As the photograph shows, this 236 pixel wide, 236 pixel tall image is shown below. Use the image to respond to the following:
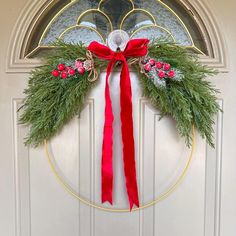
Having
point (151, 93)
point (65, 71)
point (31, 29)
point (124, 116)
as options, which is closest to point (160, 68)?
point (151, 93)

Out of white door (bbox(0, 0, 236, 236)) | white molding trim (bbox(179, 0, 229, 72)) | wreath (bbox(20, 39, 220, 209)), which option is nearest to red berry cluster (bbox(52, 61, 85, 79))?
wreath (bbox(20, 39, 220, 209))

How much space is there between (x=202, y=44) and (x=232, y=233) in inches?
25.8

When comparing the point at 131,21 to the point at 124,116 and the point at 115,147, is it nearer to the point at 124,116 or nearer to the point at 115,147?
the point at 124,116

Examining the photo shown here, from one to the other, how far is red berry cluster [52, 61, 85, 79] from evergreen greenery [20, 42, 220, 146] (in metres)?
0.02

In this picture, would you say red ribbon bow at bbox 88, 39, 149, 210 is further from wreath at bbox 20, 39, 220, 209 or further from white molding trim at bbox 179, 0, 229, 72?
white molding trim at bbox 179, 0, 229, 72

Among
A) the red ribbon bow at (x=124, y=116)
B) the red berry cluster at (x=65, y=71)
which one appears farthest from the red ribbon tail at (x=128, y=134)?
the red berry cluster at (x=65, y=71)

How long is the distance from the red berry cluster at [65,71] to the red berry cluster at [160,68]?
0.20 metres

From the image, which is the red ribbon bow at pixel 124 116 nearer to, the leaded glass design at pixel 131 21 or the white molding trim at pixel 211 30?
the leaded glass design at pixel 131 21

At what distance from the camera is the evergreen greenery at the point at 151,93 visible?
1.03 m

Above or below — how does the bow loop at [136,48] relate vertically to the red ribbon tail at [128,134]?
above

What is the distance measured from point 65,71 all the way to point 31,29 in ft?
0.72

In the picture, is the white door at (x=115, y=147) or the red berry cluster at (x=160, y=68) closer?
the red berry cluster at (x=160, y=68)

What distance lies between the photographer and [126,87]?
1.04 m

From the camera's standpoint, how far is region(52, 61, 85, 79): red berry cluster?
1.03m
